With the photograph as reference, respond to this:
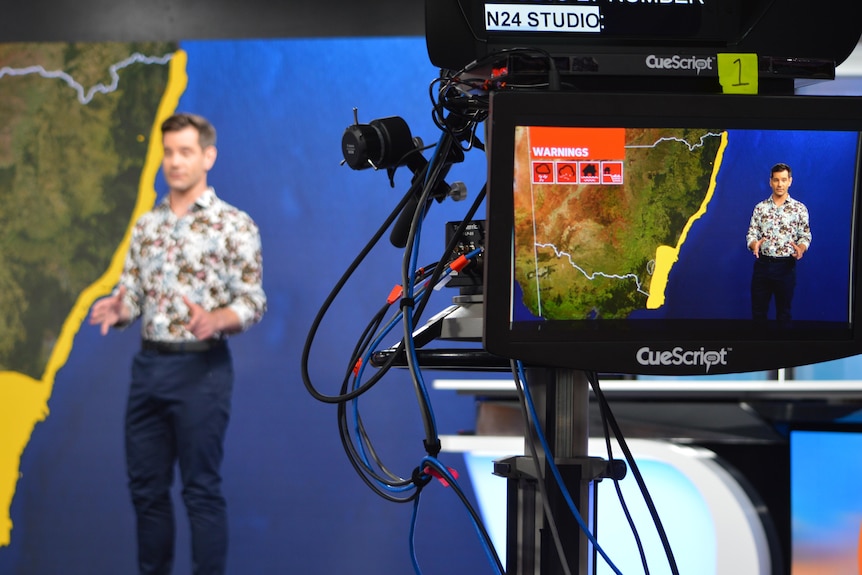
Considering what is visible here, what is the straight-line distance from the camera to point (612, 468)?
0.93 meters

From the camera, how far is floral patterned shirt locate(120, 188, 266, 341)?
139 inches

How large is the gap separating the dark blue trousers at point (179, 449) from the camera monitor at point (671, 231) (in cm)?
290

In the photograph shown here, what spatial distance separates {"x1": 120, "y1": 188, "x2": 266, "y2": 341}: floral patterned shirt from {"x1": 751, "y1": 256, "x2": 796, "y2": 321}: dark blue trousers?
A: 2906 mm

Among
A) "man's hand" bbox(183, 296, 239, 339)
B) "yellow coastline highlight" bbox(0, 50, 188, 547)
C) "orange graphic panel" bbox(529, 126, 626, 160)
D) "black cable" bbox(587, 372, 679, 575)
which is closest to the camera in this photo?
"orange graphic panel" bbox(529, 126, 626, 160)

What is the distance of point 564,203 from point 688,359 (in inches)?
6.8

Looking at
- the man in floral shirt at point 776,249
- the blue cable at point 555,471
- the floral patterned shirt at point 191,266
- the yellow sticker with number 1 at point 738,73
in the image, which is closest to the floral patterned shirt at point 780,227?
the man in floral shirt at point 776,249

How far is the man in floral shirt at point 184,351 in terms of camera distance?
11.5ft

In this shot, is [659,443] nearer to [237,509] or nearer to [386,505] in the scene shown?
[386,505]

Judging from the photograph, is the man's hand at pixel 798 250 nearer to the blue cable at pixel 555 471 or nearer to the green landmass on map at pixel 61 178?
the blue cable at pixel 555 471

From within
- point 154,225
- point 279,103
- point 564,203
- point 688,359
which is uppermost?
point 279,103

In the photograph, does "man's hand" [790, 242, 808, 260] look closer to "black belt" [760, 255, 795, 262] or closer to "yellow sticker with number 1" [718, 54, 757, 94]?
"black belt" [760, 255, 795, 262]

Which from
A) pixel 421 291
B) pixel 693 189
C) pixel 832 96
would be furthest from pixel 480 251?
pixel 832 96

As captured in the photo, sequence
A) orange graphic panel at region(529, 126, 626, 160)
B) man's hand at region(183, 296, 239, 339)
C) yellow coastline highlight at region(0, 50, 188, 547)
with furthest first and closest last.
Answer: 1. yellow coastline highlight at region(0, 50, 188, 547)
2. man's hand at region(183, 296, 239, 339)
3. orange graphic panel at region(529, 126, 626, 160)

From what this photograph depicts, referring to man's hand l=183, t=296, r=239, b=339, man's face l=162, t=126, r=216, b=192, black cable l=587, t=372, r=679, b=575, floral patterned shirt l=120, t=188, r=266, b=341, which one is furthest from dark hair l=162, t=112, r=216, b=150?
black cable l=587, t=372, r=679, b=575
